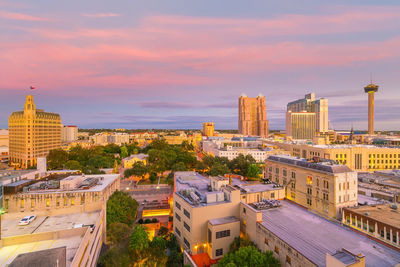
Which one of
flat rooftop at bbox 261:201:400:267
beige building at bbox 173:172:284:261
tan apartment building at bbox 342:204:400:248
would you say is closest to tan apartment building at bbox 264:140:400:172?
tan apartment building at bbox 342:204:400:248

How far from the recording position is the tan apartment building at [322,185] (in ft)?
147

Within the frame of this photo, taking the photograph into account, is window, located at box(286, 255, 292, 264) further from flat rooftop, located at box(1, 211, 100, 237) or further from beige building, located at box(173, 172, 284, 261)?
flat rooftop, located at box(1, 211, 100, 237)

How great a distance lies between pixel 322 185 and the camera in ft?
155

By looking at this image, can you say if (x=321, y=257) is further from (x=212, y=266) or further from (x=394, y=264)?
(x=212, y=266)

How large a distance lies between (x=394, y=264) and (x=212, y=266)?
2041cm

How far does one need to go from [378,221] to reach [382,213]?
4.73m

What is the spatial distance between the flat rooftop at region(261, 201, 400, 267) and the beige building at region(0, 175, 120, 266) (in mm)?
24398

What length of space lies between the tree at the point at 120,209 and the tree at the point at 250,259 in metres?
22.8

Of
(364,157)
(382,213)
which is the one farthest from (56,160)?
(364,157)

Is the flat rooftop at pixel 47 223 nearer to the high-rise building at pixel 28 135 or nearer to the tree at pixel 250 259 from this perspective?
the tree at pixel 250 259

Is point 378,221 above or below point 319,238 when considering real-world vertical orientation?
below

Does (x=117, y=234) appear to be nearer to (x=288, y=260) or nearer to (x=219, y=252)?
(x=219, y=252)

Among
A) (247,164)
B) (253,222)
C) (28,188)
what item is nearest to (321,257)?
(253,222)

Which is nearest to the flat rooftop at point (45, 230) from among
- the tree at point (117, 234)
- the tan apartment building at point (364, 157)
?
the tree at point (117, 234)
